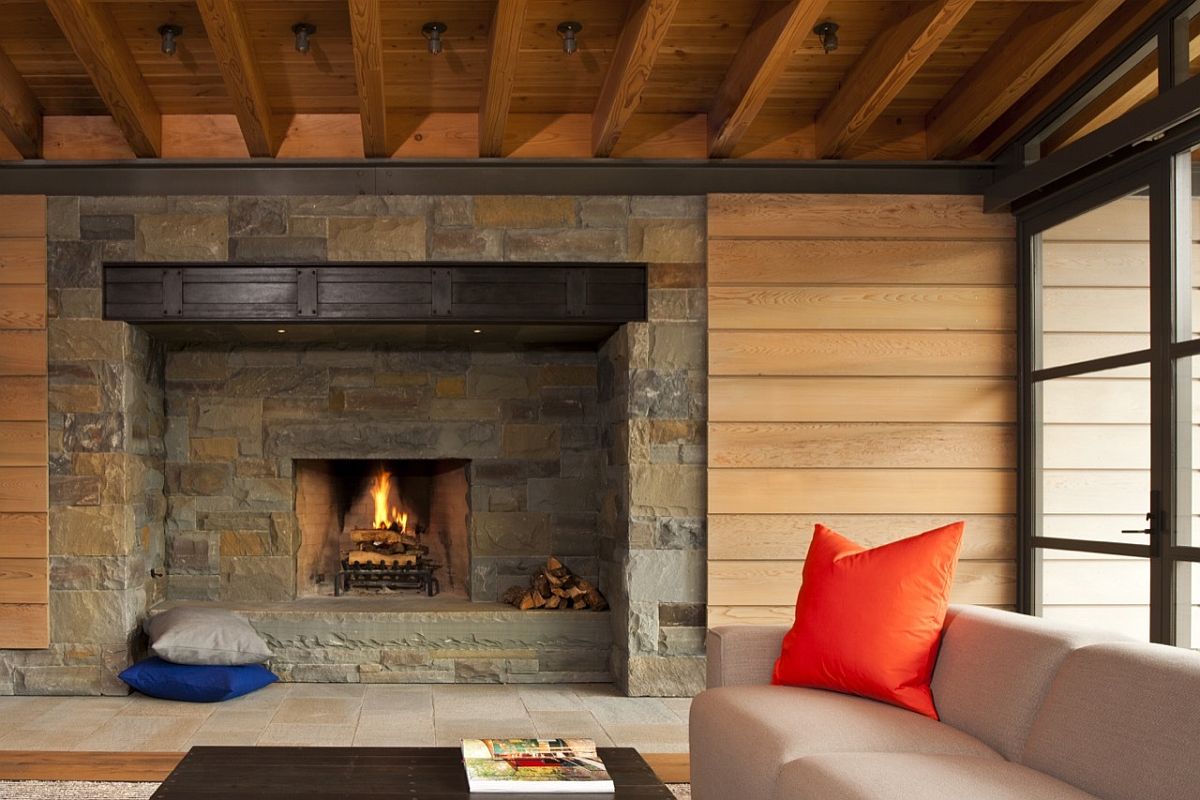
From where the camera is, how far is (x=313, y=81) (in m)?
5.04

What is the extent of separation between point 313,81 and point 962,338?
3.09m

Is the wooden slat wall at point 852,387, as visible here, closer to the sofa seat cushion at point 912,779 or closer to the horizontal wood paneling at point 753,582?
the horizontal wood paneling at point 753,582

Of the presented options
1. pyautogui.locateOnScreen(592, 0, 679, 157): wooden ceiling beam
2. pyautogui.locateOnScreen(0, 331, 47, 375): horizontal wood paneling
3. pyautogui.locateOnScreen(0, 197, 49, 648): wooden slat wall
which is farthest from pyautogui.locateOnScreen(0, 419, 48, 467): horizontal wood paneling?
pyautogui.locateOnScreen(592, 0, 679, 157): wooden ceiling beam

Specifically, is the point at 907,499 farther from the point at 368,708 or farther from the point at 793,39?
the point at 368,708

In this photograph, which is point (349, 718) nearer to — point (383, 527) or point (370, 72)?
point (383, 527)

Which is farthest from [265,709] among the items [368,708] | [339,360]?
[339,360]

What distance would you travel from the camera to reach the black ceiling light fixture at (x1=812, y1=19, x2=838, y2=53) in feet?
14.6

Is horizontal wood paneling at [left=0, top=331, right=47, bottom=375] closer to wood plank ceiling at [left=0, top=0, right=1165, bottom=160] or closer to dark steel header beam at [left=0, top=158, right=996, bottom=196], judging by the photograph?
dark steel header beam at [left=0, top=158, right=996, bottom=196]

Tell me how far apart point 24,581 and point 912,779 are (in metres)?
4.29

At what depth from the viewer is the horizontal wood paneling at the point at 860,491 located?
536 cm

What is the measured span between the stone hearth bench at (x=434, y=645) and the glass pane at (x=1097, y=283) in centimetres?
247

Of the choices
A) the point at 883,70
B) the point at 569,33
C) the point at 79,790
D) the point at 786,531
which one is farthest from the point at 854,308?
the point at 79,790

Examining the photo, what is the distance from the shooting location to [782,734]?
9.25ft

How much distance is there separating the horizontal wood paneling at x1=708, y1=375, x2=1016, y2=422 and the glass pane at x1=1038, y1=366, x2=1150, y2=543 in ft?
0.83
